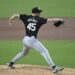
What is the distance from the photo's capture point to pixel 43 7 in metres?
6.09

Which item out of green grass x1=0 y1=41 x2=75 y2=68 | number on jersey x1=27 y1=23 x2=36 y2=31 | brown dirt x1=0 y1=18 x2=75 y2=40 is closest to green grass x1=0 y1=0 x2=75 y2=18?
brown dirt x1=0 y1=18 x2=75 y2=40

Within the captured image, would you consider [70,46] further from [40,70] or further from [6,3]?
[6,3]

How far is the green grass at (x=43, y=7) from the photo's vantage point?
5.96 meters

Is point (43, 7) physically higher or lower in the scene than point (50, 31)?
higher

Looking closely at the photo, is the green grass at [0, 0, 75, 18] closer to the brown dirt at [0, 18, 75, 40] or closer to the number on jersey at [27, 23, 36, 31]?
the brown dirt at [0, 18, 75, 40]

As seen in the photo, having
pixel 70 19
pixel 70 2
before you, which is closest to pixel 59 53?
pixel 70 19

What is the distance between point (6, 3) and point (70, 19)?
1.65m

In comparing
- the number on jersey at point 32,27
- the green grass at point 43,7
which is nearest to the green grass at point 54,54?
the green grass at point 43,7

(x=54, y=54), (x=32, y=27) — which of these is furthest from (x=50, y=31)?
(x=32, y=27)

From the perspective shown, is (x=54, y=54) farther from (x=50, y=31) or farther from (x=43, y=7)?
(x=43, y=7)

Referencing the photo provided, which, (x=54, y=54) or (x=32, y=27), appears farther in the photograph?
(x=54, y=54)

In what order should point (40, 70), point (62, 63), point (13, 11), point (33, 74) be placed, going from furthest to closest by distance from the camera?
point (13, 11) → point (62, 63) → point (40, 70) → point (33, 74)

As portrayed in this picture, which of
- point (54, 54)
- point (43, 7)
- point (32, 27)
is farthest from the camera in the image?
point (43, 7)

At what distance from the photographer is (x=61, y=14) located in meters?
6.00
